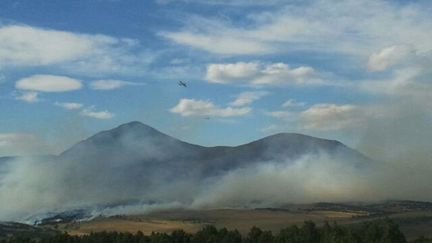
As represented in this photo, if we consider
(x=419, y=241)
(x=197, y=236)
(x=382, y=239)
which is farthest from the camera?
(x=197, y=236)

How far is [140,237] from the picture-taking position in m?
154

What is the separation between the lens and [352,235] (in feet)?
449

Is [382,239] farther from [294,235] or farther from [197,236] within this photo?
[197,236]

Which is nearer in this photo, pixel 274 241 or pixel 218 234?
pixel 274 241

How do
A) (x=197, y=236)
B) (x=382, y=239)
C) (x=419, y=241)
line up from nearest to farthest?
(x=382, y=239) → (x=419, y=241) → (x=197, y=236)

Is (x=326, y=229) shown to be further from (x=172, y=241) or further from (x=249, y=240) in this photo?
(x=172, y=241)

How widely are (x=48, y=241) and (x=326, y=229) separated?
230ft

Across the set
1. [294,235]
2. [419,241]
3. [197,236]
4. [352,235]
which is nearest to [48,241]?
[197,236]

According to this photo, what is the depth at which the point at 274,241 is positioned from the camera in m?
143

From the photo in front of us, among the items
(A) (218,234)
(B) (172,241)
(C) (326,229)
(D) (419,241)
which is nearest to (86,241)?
(B) (172,241)

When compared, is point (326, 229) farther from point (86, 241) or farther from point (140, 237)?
point (86, 241)

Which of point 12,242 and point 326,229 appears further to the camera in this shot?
point 12,242

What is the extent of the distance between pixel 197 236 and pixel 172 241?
24.4 feet

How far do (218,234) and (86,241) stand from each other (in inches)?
1277
